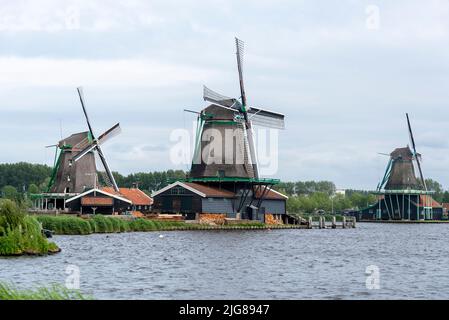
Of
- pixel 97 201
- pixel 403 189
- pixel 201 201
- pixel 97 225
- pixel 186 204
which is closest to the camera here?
pixel 97 225

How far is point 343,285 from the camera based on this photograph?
30672mm

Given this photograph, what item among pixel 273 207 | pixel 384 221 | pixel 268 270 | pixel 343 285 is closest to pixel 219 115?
pixel 273 207

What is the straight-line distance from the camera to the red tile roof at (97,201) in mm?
78875

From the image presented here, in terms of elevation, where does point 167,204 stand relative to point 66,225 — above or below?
above

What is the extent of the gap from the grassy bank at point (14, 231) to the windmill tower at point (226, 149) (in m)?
40.7

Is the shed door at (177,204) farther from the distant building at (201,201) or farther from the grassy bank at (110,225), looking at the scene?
the grassy bank at (110,225)

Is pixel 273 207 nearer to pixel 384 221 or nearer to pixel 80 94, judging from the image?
pixel 80 94

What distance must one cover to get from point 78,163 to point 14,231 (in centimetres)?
4476

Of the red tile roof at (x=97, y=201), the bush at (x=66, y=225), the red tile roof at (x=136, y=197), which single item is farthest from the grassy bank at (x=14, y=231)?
the red tile roof at (x=136, y=197)

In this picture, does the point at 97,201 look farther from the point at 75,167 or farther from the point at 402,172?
the point at 402,172

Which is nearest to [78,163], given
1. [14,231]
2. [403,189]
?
[14,231]

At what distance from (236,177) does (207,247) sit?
28.4 meters

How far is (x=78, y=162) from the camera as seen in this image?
82188mm

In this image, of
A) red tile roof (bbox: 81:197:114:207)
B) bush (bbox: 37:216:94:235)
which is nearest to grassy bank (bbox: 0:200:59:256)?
bush (bbox: 37:216:94:235)
